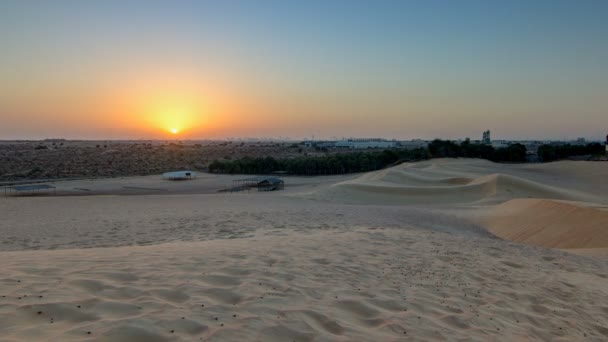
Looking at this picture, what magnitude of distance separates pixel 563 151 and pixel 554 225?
254 ft

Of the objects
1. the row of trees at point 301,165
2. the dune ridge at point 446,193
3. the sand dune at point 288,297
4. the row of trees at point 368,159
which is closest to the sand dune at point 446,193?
the dune ridge at point 446,193

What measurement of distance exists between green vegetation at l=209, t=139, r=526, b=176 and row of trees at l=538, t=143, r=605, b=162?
574cm

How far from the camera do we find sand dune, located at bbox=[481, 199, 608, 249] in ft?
50.6

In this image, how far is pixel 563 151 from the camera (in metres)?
81.8

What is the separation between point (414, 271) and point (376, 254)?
59.8 inches

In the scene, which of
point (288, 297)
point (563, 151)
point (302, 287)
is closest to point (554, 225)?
point (302, 287)

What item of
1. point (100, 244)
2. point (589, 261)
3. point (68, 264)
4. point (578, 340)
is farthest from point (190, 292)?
point (589, 261)

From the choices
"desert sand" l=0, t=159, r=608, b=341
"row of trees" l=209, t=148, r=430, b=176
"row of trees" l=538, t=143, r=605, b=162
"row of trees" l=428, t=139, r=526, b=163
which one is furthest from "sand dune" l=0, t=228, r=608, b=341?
"row of trees" l=538, t=143, r=605, b=162

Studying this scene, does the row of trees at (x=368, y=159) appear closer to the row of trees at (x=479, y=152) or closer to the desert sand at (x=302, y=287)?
the row of trees at (x=479, y=152)

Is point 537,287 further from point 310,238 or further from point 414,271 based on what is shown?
point 310,238

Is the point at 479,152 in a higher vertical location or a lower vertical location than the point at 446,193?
higher

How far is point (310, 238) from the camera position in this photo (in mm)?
11938

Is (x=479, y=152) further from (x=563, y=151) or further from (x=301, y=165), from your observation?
(x=301, y=165)

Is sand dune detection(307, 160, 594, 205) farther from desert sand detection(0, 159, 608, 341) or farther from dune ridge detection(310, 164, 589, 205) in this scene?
desert sand detection(0, 159, 608, 341)
